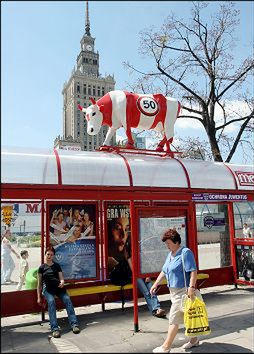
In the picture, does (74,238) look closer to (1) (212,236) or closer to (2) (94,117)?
(2) (94,117)

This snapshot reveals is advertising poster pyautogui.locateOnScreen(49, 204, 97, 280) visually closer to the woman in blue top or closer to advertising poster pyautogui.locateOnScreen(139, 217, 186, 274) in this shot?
advertising poster pyautogui.locateOnScreen(139, 217, 186, 274)

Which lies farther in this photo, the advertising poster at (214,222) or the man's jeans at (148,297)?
the advertising poster at (214,222)

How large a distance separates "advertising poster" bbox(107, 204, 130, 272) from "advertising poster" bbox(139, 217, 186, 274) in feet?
4.35

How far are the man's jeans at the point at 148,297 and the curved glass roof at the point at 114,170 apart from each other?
5.93 feet

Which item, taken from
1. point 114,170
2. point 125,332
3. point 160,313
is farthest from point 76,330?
point 114,170

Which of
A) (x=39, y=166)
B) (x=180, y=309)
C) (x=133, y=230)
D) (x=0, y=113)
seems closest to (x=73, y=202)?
(x=39, y=166)

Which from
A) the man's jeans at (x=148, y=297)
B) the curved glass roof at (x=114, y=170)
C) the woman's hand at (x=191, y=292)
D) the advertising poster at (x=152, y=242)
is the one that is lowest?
the man's jeans at (x=148, y=297)

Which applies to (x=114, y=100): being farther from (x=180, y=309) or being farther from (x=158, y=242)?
(x=180, y=309)

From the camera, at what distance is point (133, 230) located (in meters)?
5.41

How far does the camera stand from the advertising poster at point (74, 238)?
20.9 feet

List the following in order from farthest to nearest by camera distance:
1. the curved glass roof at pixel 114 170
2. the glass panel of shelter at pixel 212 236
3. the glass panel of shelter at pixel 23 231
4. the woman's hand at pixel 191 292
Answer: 1. the glass panel of shelter at pixel 212 236
2. the glass panel of shelter at pixel 23 231
3. the curved glass roof at pixel 114 170
4. the woman's hand at pixel 191 292

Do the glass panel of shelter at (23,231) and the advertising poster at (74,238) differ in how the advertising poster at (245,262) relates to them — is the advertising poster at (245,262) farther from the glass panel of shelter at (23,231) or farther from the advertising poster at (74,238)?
the glass panel of shelter at (23,231)

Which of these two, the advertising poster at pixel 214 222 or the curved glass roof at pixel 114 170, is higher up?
the curved glass roof at pixel 114 170

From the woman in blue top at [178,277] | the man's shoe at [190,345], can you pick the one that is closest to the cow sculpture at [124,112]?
the woman in blue top at [178,277]
